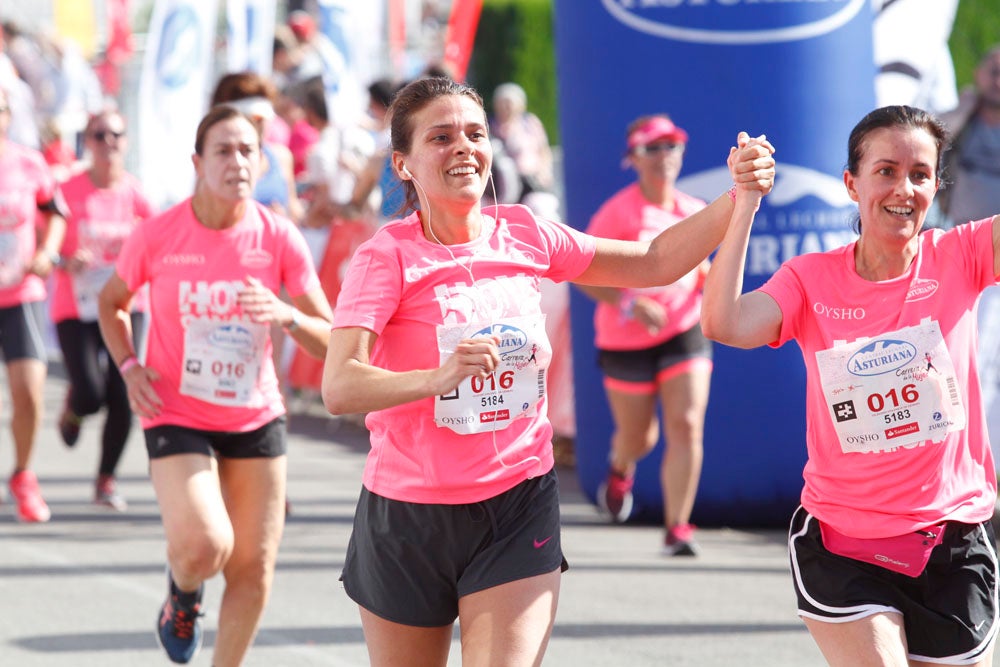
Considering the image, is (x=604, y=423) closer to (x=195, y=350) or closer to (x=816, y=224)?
(x=816, y=224)

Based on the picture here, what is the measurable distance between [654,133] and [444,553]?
4622 mm

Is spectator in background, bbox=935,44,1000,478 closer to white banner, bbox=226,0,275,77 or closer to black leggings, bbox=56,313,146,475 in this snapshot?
black leggings, bbox=56,313,146,475

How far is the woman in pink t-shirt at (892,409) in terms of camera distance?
386cm

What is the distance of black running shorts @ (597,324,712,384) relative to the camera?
8281 mm

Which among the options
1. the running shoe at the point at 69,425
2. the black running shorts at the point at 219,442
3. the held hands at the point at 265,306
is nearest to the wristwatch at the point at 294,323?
the held hands at the point at 265,306

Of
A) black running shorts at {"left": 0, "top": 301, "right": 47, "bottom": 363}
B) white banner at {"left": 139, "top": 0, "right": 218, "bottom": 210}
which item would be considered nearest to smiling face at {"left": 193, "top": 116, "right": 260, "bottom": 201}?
black running shorts at {"left": 0, "top": 301, "right": 47, "bottom": 363}

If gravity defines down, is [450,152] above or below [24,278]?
above

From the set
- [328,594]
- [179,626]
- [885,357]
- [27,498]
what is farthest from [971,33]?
[885,357]

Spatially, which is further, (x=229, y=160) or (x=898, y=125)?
(x=229, y=160)

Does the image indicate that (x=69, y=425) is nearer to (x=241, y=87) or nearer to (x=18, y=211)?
(x=18, y=211)

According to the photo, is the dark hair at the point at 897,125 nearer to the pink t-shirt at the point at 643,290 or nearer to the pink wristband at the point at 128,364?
the pink wristband at the point at 128,364

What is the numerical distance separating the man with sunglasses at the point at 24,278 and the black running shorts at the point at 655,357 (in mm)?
3075

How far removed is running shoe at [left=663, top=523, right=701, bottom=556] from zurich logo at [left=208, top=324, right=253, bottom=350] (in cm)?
319

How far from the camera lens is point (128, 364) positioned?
18.8 feet
